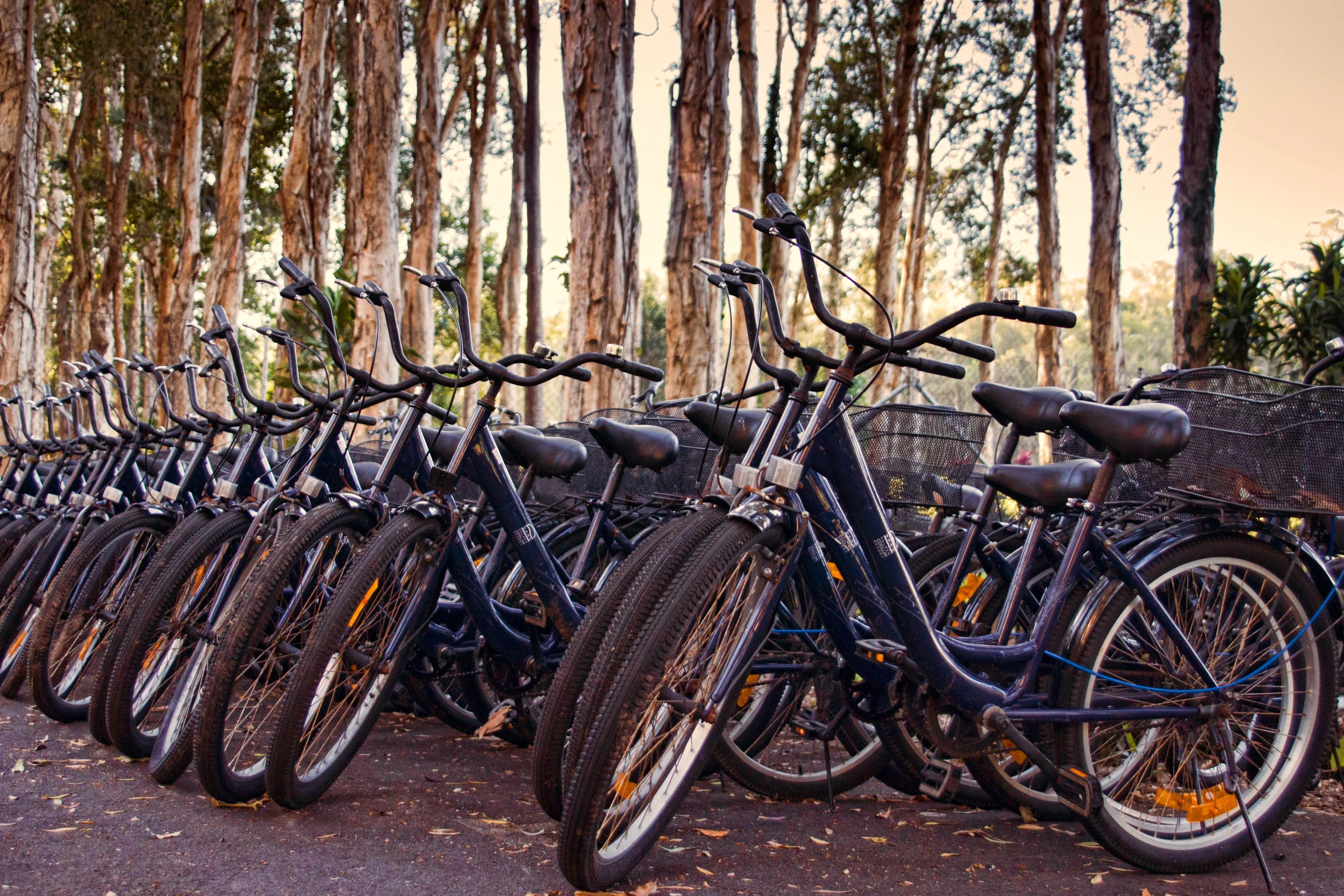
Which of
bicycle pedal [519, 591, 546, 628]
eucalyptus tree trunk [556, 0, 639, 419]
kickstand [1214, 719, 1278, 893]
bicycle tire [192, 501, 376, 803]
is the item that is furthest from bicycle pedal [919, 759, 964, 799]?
eucalyptus tree trunk [556, 0, 639, 419]

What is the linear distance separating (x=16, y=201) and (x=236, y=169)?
408 centimetres

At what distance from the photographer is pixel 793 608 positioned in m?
3.36

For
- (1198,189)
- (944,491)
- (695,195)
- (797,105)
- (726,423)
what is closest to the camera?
(726,423)

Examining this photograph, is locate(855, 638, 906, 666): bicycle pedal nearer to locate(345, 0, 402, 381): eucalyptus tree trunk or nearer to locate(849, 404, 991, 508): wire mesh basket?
locate(849, 404, 991, 508): wire mesh basket

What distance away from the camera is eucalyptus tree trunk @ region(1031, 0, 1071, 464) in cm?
1619

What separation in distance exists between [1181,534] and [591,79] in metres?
6.88

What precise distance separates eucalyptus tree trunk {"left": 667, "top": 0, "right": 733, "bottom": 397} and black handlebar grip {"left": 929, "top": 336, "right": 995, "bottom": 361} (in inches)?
266

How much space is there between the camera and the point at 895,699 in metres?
3.04

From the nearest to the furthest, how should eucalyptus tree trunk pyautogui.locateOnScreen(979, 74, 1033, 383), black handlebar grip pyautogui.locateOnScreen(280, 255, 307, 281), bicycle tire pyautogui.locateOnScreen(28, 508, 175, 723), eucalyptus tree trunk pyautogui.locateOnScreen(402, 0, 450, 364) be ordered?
black handlebar grip pyautogui.locateOnScreen(280, 255, 307, 281) < bicycle tire pyautogui.locateOnScreen(28, 508, 175, 723) < eucalyptus tree trunk pyautogui.locateOnScreen(402, 0, 450, 364) < eucalyptus tree trunk pyautogui.locateOnScreen(979, 74, 1033, 383)

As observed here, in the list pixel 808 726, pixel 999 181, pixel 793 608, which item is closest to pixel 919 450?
pixel 793 608

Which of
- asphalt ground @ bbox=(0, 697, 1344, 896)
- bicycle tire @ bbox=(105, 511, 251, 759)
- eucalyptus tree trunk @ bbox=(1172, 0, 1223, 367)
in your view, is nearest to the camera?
asphalt ground @ bbox=(0, 697, 1344, 896)

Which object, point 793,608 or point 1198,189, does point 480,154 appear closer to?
point 1198,189

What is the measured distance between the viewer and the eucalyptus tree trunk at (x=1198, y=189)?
11070 millimetres

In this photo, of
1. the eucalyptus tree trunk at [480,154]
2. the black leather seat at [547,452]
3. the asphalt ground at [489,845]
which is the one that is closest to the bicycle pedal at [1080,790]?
the asphalt ground at [489,845]
